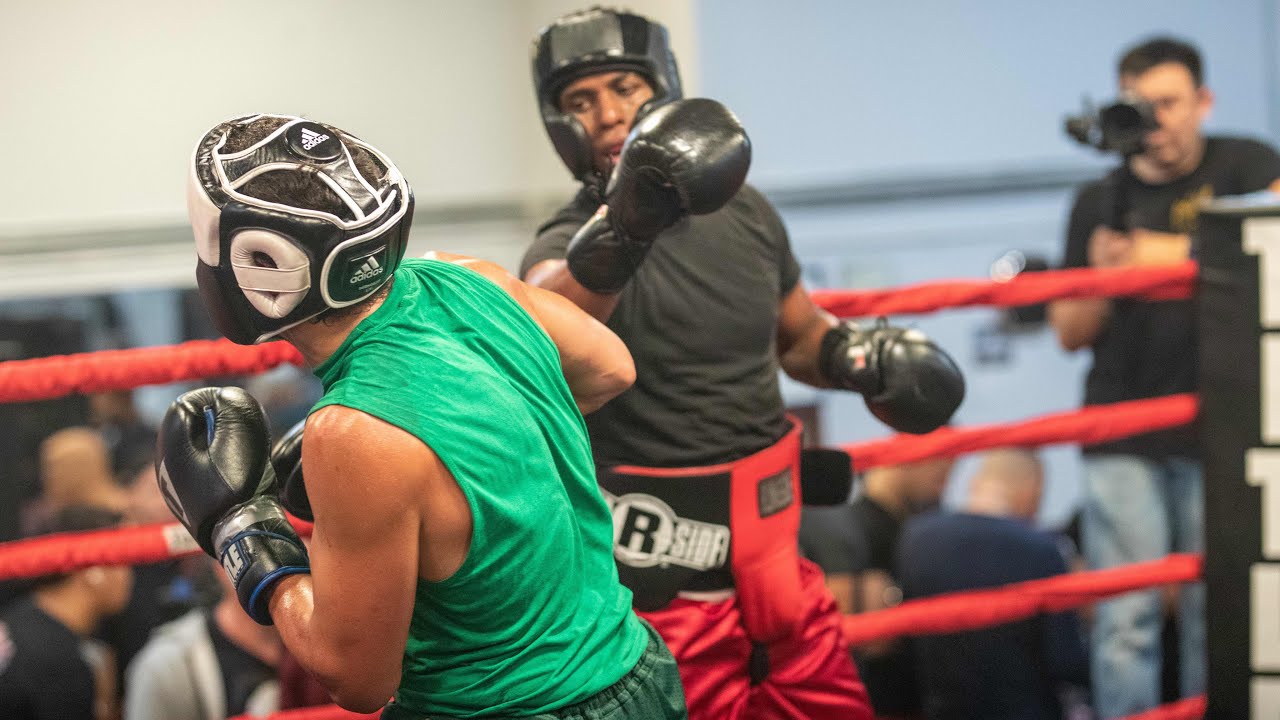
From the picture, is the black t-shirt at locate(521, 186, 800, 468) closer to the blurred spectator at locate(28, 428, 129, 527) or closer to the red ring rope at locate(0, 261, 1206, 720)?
the red ring rope at locate(0, 261, 1206, 720)

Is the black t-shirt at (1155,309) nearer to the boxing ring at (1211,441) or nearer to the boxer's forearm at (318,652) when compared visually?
the boxing ring at (1211,441)

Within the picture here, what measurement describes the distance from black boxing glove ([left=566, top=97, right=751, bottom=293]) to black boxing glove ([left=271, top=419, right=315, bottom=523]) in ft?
1.32

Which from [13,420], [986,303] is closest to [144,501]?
[13,420]

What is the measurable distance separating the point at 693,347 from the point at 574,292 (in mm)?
193

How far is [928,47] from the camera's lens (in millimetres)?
4863

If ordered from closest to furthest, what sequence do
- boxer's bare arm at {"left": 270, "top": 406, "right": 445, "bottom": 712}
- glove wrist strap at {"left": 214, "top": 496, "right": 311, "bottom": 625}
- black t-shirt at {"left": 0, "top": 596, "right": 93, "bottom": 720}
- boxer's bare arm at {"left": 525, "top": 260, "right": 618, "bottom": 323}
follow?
boxer's bare arm at {"left": 270, "top": 406, "right": 445, "bottom": 712}, glove wrist strap at {"left": 214, "top": 496, "right": 311, "bottom": 625}, boxer's bare arm at {"left": 525, "top": 260, "right": 618, "bottom": 323}, black t-shirt at {"left": 0, "top": 596, "right": 93, "bottom": 720}

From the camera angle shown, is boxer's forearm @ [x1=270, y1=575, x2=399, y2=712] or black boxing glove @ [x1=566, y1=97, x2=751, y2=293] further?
black boxing glove @ [x1=566, y1=97, x2=751, y2=293]

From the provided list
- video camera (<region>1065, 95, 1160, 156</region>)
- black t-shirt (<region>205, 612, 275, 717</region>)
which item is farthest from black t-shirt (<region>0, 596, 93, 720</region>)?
video camera (<region>1065, 95, 1160, 156</region>)

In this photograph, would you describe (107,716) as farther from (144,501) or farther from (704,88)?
(704,88)

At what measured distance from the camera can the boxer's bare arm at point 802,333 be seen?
189 centimetres

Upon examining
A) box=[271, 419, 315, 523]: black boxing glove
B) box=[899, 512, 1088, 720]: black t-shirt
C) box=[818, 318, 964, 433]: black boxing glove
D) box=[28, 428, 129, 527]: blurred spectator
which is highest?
box=[271, 419, 315, 523]: black boxing glove

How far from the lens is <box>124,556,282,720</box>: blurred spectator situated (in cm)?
250

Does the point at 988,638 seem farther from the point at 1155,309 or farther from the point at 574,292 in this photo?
the point at 574,292

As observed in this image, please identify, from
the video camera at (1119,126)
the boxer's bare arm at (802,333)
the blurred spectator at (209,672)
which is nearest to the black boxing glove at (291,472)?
the boxer's bare arm at (802,333)
